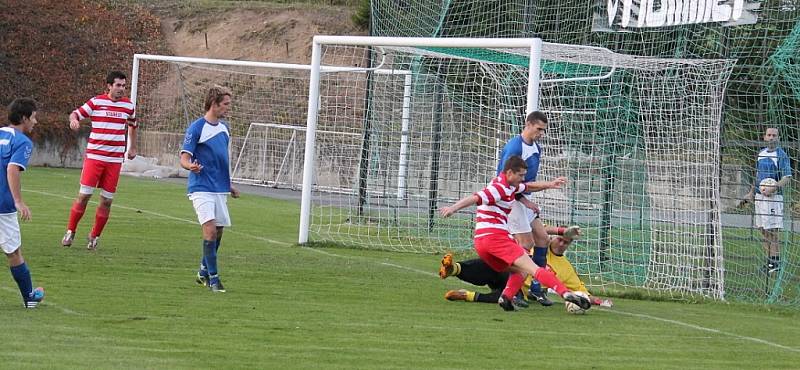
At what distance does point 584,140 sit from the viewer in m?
16.2

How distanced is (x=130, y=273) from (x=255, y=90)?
1945 cm

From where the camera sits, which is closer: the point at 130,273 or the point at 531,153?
the point at 531,153

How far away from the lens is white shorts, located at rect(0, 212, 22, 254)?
9.38 m

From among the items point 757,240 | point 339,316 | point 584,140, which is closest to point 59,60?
point 584,140

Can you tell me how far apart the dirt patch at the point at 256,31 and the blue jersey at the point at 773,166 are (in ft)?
82.9

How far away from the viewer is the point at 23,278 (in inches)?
371

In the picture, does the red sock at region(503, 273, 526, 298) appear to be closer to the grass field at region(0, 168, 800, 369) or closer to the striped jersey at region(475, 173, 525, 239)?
the grass field at region(0, 168, 800, 369)

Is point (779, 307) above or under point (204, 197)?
under

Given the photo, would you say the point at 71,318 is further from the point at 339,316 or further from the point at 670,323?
the point at 670,323

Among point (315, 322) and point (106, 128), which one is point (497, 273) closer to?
point (315, 322)

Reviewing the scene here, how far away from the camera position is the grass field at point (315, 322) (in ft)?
26.2

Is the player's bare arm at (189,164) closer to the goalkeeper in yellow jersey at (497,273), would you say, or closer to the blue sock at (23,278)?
the blue sock at (23,278)

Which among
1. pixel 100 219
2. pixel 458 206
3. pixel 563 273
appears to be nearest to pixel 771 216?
pixel 563 273

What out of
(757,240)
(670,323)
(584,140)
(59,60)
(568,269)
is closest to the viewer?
(670,323)
